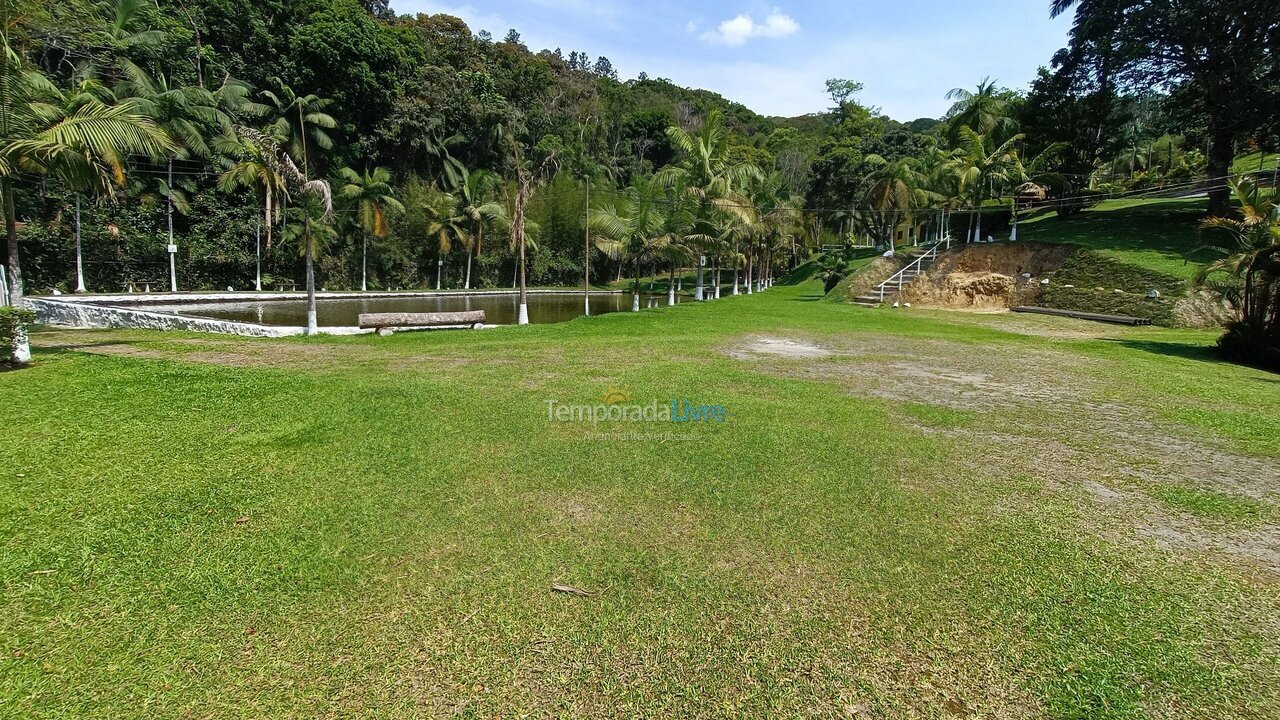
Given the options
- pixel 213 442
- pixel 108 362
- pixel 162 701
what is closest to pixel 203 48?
pixel 108 362

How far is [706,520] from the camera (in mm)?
3637

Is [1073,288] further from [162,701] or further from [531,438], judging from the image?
[162,701]

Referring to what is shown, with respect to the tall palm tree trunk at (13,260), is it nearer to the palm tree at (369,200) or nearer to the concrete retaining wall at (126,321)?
the concrete retaining wall at (126,321)

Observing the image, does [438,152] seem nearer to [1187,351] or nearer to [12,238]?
[12,238]

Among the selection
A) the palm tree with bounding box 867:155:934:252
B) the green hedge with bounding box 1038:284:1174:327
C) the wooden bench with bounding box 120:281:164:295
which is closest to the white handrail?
the palm tree with bounding box 867:155:934:252

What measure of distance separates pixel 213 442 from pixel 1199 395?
1136 centimetres

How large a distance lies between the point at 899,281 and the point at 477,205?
993 inches

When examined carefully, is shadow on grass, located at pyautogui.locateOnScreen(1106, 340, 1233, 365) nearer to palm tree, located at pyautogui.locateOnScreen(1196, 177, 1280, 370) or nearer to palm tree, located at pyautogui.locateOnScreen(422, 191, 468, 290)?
palm tree, located at pyautogui.locateOnScreen(1196, 177, 1280, 370)

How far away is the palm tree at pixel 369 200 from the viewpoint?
31.0 meters

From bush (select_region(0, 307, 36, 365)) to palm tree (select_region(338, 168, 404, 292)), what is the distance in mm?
25664

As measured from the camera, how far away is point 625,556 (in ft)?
10.5

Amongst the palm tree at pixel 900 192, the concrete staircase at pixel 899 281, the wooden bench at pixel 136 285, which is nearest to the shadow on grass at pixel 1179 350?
the concrete staircase at pixel 899 281

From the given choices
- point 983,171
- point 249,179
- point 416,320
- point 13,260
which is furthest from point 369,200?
point 983,171

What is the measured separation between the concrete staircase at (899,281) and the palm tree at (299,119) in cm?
3129
